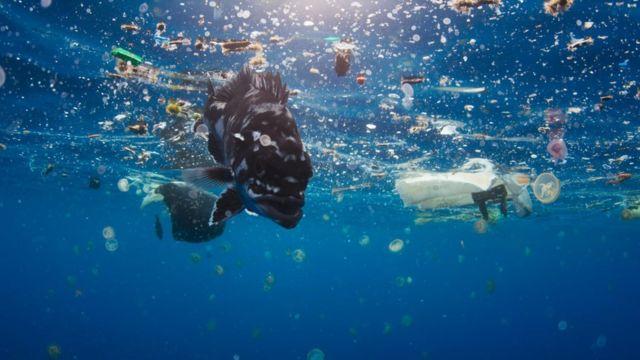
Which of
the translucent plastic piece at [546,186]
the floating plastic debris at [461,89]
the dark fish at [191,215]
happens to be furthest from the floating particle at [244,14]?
the translucent plastic piece at [546,186]

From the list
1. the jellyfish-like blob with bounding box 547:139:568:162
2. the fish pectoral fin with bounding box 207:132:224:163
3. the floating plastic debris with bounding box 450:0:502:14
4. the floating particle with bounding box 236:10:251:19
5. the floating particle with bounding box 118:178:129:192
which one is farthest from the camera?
the floating particle with bounding box 118:178:129:192

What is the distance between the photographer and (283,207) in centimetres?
207

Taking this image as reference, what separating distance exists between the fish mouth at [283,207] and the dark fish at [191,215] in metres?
9.22

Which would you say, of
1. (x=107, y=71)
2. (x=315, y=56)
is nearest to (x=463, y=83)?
(x=315, y=56)

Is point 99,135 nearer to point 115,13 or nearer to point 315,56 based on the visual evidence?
point 115,13

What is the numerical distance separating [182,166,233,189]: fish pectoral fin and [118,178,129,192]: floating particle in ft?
97.2

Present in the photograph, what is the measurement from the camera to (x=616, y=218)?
35.7m

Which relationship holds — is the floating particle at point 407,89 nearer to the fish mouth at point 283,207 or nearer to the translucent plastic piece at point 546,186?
the fish mouth at point 283,207

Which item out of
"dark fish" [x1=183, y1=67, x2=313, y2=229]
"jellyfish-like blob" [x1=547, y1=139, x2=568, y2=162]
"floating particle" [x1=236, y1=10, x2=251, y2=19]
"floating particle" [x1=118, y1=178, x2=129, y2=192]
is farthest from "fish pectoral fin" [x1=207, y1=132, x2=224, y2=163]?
"floating particle" [x1=118, y1=178, x2=129, y2=192]

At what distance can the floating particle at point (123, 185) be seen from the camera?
29.3 m

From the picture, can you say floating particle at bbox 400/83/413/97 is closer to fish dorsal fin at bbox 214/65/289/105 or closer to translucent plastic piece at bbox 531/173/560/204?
fish dorsal fin at bbox 214/65/289/105

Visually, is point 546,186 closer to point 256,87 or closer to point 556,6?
point 556,6

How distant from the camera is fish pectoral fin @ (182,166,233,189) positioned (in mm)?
2445

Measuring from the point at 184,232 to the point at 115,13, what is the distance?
6.02m
